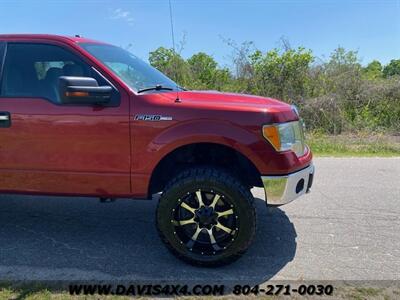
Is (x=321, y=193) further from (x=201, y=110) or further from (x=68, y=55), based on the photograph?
(x=68, y=55)

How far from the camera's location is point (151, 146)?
3.35 metres

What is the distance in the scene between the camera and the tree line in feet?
40.2

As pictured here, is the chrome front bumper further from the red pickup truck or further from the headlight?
the headlight

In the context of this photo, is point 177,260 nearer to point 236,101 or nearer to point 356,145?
point 236,101

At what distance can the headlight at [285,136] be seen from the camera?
3.22 meters

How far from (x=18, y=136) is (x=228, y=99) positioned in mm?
2015

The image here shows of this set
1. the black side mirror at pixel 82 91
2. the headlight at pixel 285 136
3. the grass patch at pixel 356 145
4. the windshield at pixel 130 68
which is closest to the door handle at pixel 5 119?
the black side mirror at pixel 82 91

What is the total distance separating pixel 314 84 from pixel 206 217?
442 inches

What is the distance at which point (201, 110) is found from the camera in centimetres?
326

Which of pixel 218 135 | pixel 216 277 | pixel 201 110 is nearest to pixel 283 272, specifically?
pixel 216 277

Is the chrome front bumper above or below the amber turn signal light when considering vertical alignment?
below

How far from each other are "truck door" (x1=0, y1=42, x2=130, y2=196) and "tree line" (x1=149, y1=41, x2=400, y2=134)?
28.1 feet

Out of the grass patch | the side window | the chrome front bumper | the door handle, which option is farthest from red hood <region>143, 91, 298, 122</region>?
the grass patch

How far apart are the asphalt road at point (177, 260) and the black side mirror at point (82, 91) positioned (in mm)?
1491
